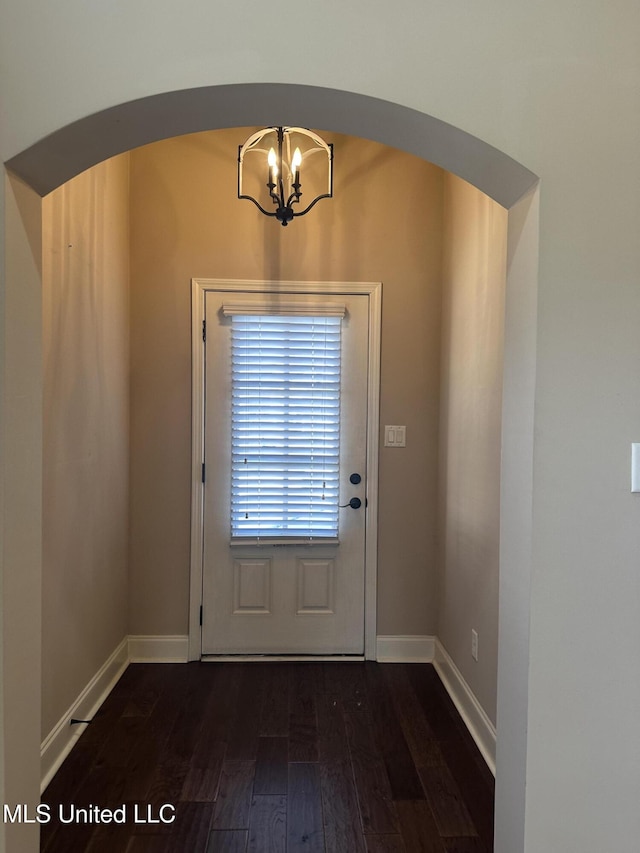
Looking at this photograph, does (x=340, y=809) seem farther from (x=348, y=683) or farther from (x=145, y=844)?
(x=348, y=683)

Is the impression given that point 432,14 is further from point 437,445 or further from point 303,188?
point 437,445

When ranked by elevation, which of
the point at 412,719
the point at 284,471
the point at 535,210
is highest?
the point at 535,210

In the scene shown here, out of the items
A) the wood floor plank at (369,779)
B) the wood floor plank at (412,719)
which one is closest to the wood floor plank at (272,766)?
the wood floor plank at (369,779)

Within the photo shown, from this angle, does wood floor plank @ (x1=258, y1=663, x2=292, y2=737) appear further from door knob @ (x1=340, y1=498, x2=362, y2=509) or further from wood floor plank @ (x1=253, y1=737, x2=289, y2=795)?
door knob @ (x1=340, y1=498, x2=362, y2=509)

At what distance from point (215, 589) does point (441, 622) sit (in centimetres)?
132

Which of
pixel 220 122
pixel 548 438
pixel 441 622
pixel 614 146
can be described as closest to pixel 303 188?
pixel 220 122

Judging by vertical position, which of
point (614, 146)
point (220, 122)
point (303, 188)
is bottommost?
point (614, 146)

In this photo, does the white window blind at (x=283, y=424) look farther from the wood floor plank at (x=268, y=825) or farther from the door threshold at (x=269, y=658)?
the wood floor plank at (x=268, y=825)

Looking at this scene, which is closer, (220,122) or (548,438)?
(548,438)

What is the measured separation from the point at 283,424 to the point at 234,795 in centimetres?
176

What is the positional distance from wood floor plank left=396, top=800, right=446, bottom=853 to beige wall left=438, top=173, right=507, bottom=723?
474 mm

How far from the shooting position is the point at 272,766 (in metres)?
2.11

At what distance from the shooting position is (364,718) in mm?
2453

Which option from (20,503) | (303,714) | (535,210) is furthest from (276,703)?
(535,210)
